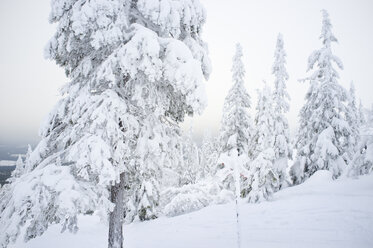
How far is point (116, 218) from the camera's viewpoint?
24.4ft

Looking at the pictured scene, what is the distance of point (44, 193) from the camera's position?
521 centimetres

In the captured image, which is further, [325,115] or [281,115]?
[281,115]

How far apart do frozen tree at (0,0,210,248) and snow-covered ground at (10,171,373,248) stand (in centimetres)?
325

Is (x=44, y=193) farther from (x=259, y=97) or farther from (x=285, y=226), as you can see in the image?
(x=259, y=97)

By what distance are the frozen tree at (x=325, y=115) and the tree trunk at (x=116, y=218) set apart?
1482cm

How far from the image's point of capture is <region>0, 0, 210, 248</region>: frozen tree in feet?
17.6

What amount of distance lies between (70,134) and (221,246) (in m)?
6.45

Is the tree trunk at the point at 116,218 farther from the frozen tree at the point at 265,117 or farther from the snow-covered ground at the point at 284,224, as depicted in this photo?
the frozen tree at the point at 265,117

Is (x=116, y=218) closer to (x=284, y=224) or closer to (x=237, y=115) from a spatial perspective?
(x=284, y=224)

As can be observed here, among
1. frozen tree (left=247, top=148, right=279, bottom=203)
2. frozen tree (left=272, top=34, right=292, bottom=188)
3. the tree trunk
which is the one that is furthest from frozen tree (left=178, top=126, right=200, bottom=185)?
frozen tree (left=272, top=34, right=292, bottom=188)

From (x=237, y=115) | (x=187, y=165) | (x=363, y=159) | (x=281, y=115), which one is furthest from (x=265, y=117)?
(x=363, y=159)

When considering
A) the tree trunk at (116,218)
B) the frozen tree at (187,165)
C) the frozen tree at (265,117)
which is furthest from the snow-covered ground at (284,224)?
the frozen tree at (265,117)

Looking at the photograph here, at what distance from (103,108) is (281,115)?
17.0m

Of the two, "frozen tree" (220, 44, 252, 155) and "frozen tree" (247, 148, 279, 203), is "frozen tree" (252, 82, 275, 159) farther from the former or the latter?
"frozen tree" (247, 148, 279, 203)
